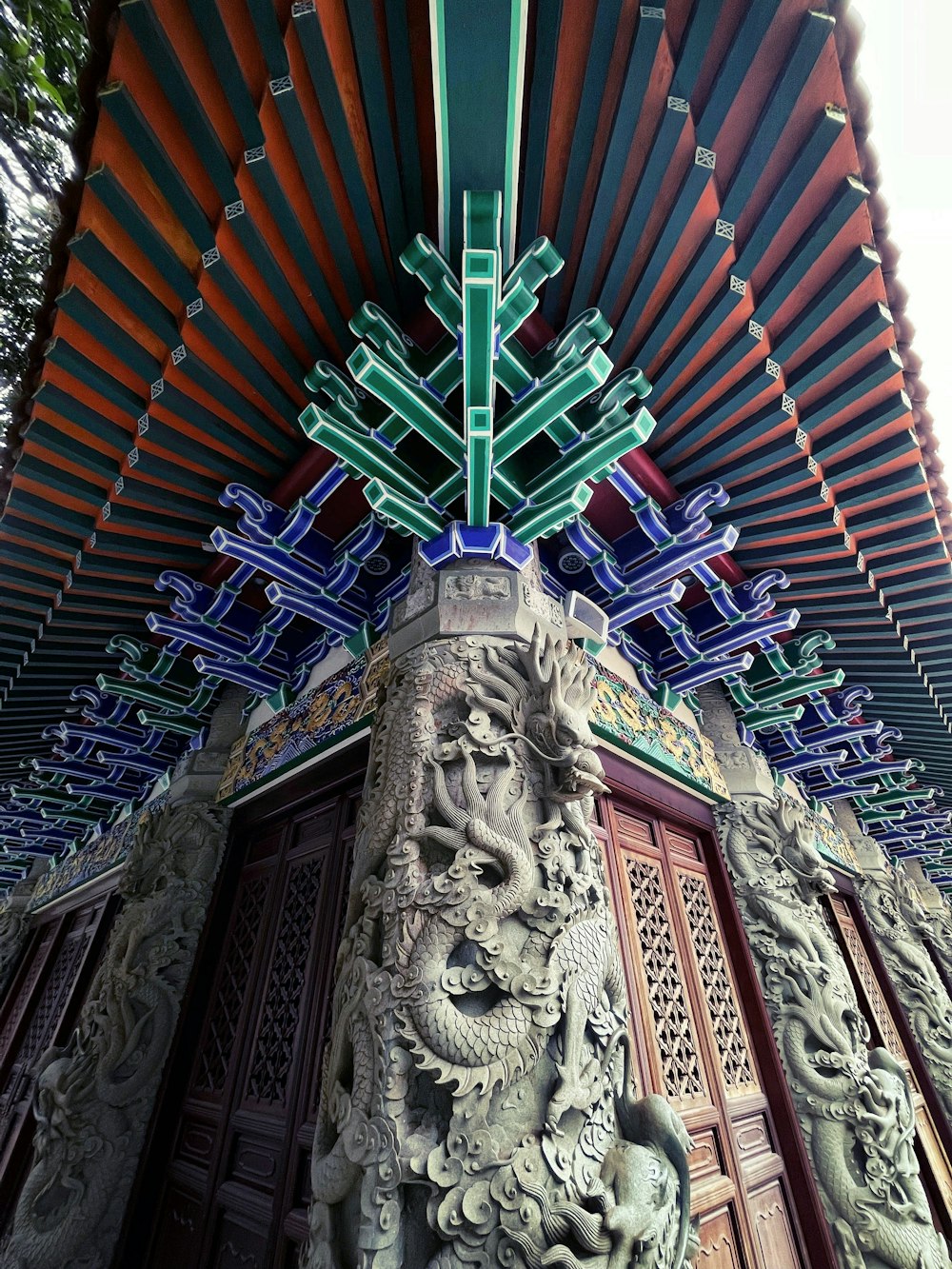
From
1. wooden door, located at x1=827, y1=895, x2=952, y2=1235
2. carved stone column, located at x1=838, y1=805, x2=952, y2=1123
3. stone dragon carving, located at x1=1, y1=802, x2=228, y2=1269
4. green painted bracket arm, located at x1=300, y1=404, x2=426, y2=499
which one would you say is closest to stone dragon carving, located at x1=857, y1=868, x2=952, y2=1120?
carved stone column, located at x1=838, y1=805, x2=952, y2=1123

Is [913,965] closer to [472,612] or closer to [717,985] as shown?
[717,985]

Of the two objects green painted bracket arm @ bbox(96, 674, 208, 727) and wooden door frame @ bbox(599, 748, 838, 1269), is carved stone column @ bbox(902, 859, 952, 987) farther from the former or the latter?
green painted bracket arm @ bbox(96, 674, 208, 727)

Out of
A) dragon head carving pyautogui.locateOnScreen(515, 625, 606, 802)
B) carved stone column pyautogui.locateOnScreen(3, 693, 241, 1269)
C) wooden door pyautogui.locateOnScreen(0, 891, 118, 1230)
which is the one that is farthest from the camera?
wooden door pyautogui.locateOnScreen(0, 891, 118, 1230)

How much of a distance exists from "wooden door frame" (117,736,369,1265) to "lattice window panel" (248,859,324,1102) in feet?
1.60

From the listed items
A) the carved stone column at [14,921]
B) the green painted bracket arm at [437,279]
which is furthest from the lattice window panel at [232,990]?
the carved stone column at [14,921]

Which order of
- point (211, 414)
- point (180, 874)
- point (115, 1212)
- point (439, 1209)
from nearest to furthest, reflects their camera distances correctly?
1. point (439, 1209)
2. point (211, 414)
3. point (115, 1212)
4. point (180, 874)

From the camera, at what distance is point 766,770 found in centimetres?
493

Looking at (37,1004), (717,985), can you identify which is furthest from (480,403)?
(37,1004)

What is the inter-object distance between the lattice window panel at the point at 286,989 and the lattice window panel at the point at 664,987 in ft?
5.88

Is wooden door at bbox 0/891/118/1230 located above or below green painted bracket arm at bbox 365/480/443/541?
below

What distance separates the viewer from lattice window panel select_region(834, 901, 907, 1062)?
212 inches

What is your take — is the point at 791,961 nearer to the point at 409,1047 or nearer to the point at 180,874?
the point at 409,1047

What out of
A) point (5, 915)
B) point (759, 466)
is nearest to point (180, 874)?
point (759, 466)

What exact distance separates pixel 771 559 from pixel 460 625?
93.2 inches
